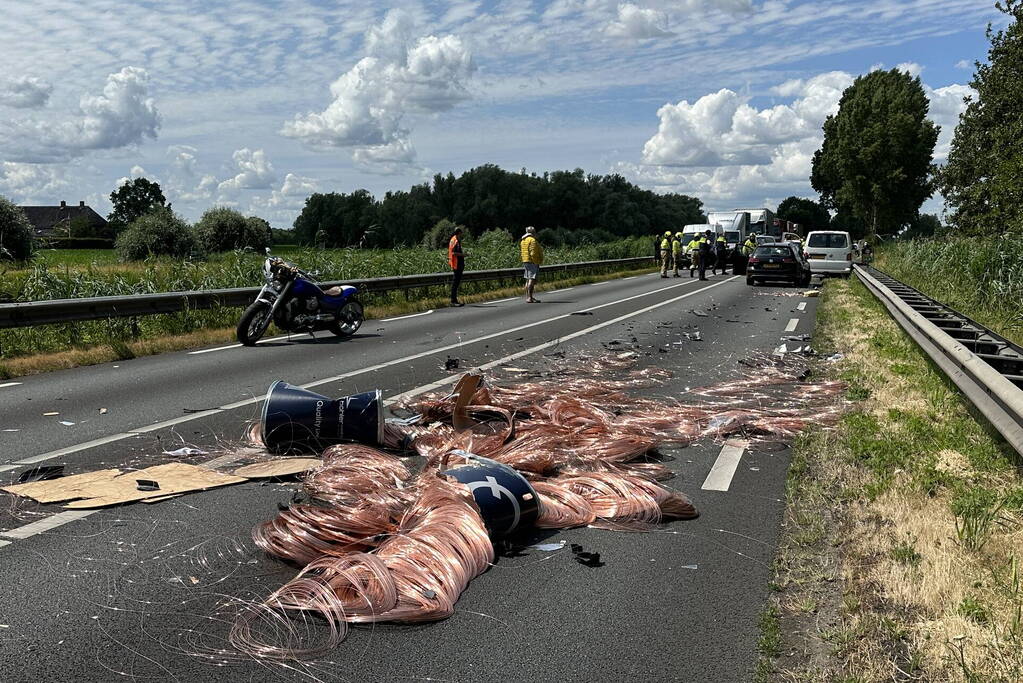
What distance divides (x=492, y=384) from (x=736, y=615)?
6073mm

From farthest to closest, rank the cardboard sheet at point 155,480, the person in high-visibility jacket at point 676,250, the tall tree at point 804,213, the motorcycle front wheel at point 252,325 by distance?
the tall tree at point 804,213 < the person in high-visibility jacket at point 676,250 < the motorcycle front wheel at point 252,325 < the cardboard sheet at point 155,480

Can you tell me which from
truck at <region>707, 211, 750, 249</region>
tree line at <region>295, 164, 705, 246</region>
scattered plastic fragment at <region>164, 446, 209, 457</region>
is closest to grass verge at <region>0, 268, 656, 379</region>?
scattered plastic fragment at <region>164, 446, 209, 457</region>

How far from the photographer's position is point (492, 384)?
388 inches

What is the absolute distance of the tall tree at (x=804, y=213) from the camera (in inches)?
7466

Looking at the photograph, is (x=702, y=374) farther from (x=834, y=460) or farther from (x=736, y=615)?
(x=736, y=615)

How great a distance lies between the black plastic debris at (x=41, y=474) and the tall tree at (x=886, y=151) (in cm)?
6938

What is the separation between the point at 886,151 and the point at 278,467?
70.6 m

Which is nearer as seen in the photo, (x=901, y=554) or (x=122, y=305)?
(x=901, y=554)

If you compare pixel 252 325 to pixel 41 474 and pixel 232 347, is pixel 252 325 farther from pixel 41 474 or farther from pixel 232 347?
pixel 41 474

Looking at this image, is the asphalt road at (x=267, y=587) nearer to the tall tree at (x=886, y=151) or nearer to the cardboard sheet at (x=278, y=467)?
the cardboard sheet at (x=278, y=467)

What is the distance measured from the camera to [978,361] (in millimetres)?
6902

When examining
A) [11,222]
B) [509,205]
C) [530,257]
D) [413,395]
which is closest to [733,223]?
[530,257]

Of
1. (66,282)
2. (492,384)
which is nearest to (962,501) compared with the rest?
(492,384)

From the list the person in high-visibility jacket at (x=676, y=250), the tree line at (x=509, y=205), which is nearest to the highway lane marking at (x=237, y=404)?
the person in high-visibility jacket at (x=676, y=250)
